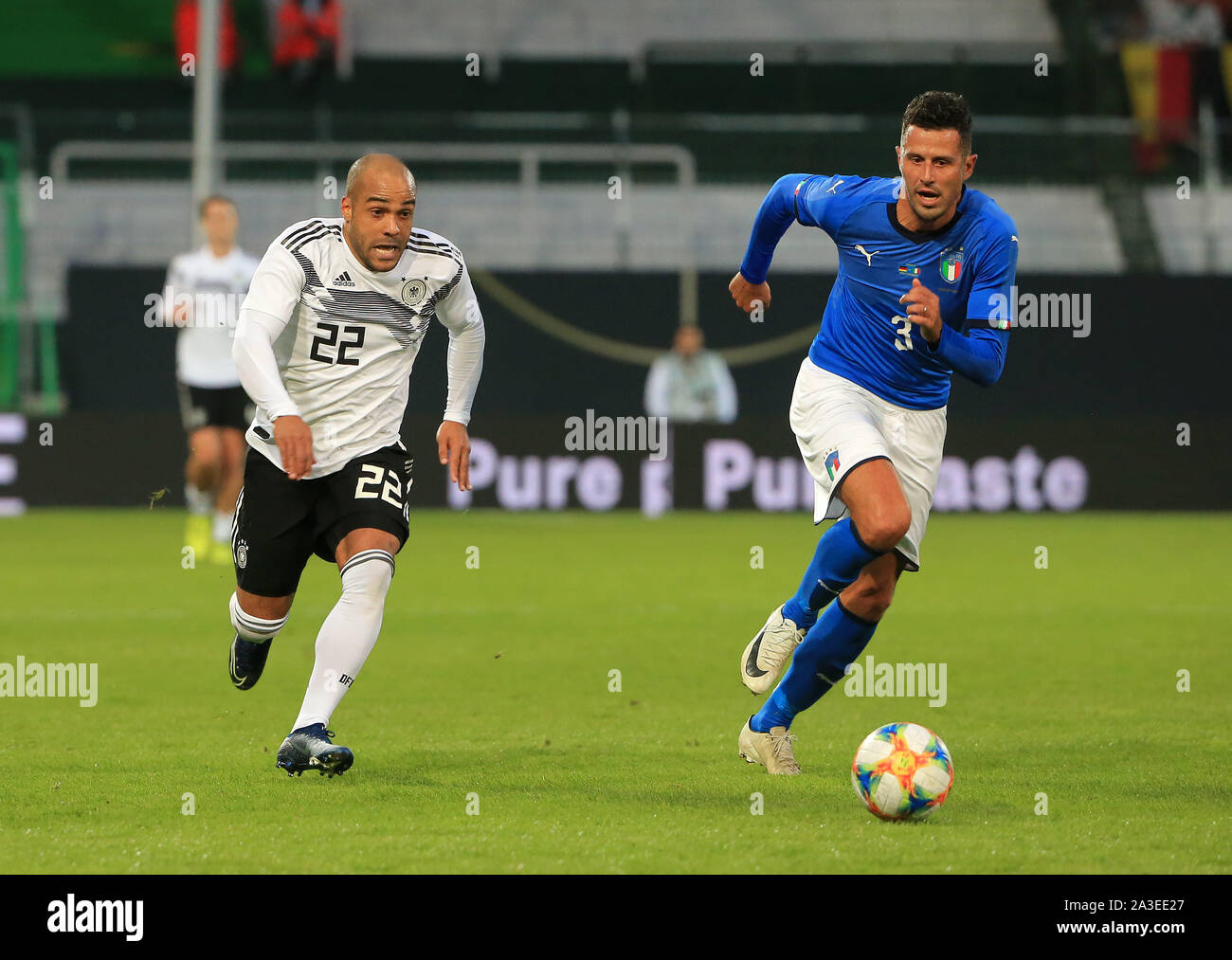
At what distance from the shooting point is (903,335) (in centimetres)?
633

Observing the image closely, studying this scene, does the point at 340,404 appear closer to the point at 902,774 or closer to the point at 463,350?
the point at 463,350

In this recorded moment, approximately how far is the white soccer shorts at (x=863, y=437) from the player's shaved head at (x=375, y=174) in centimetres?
160

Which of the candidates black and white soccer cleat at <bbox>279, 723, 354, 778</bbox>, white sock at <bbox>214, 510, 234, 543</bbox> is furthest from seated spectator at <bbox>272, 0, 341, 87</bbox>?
black and white soccer cleat at <bbox>279, 723, 354, 778</bbox>

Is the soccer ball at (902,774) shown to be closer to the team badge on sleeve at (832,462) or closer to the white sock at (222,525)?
the team badge on sleeve at (832,462)

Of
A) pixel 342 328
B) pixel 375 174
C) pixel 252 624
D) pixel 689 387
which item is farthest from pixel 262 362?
pixel 689 387

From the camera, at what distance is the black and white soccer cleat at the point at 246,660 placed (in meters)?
6.80

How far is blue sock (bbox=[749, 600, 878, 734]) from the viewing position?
6.23 m

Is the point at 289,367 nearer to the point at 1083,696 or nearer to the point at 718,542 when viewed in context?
the point at 1083,696

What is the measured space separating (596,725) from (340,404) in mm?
1752

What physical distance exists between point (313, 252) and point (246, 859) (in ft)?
7.64

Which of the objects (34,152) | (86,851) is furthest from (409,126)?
(86,851)

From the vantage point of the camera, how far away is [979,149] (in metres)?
19.6

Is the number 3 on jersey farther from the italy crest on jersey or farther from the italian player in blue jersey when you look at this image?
the italy crest on jersey

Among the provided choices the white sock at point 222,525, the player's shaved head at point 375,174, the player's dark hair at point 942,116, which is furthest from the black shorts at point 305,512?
the white sock at point 222,525
